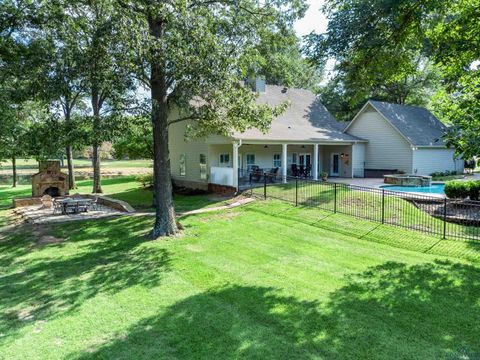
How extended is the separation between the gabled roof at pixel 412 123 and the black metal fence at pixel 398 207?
1049 centimetres

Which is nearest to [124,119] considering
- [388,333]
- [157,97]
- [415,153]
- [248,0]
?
[157,97]

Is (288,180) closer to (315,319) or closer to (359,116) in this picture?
(359,116)

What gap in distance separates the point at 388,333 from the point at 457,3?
291 inches

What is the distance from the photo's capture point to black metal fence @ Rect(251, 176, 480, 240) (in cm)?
1116

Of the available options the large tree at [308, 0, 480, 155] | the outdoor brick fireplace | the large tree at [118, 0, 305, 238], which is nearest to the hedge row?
the large tree at [308, 0, 480, 155]

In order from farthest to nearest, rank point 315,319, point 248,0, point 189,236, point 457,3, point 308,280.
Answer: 1. point 248,0
2. point 189,236
3. point 457,3
4. point 308,280
5. point 315,319

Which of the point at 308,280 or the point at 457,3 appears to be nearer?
the point at 308,280

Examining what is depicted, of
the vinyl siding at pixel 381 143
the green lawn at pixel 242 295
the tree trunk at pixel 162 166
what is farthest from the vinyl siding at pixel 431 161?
the tree trunk at pixel 162 166

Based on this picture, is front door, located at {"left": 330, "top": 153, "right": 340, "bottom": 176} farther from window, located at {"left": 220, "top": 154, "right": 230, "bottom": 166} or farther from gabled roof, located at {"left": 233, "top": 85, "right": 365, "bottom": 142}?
window, located at {"left": 220, "top": 154, "right": 230, "bottom": 166}

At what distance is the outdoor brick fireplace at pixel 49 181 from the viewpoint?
19.6 m

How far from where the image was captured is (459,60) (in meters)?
8.24

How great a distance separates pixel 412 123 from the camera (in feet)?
87.3

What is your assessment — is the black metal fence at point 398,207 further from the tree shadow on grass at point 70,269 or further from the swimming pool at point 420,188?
the tree shadow on grass at point 70,269

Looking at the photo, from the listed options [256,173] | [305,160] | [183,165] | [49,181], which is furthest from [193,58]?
[305,160]
